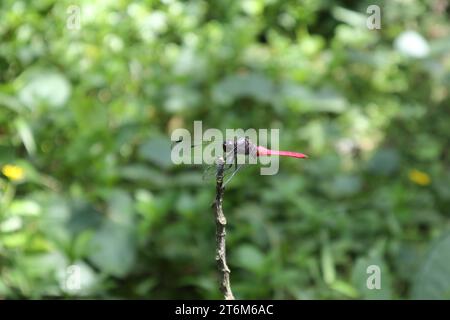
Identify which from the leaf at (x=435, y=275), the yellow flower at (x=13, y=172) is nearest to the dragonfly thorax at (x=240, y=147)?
the leaf at (x=435, y=275)

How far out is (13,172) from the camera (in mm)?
1400

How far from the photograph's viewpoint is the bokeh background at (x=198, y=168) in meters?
1.39

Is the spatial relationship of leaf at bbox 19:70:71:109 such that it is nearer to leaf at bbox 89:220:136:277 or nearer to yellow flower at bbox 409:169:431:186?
leaf at bbox 89:220:136:277

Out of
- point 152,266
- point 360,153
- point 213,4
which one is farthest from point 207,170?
point 213,4

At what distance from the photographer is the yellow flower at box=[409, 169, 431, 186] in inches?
76.6

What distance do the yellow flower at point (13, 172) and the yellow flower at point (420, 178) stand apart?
4.00ft

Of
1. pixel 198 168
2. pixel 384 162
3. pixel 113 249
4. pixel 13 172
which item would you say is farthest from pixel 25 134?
pixel 384 162

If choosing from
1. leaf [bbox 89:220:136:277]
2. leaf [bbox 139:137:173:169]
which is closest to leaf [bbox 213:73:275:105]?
leaf [bbox 139:137:173:169]

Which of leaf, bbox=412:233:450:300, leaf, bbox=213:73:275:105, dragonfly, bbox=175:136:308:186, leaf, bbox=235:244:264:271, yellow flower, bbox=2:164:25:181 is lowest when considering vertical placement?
dragonfly, bbox=175:136:308:186

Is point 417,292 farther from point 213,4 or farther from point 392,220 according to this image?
point 213,4

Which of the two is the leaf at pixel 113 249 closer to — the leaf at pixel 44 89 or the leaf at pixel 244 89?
the leaf at pixel 44 89

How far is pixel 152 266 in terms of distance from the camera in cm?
151

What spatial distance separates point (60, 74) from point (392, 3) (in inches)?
61.1

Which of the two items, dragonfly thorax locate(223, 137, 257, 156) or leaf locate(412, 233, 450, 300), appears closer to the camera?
dragonfly thorax locate(223, 137, 257, 156)
